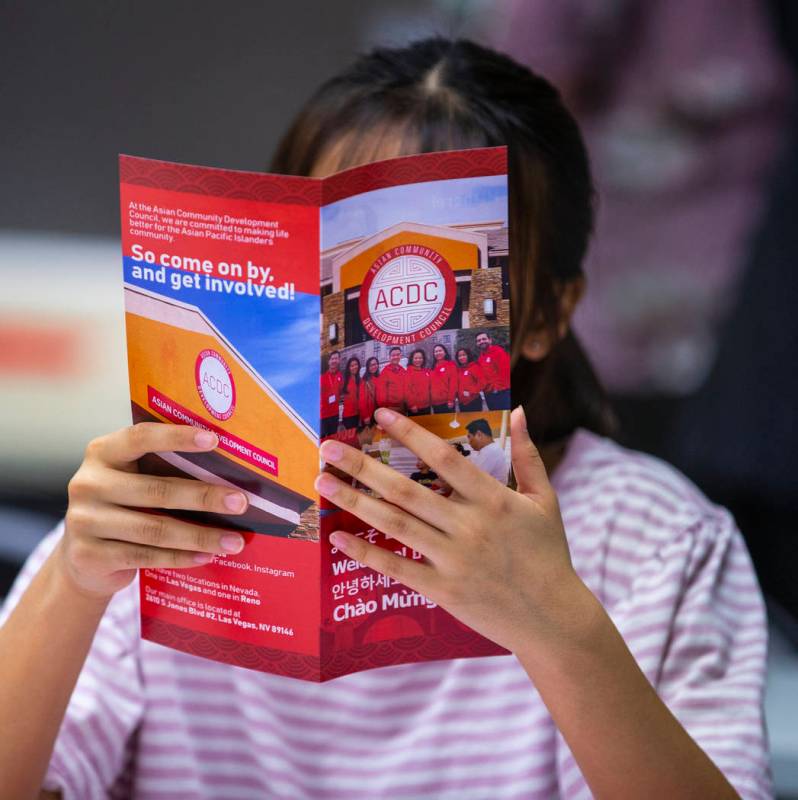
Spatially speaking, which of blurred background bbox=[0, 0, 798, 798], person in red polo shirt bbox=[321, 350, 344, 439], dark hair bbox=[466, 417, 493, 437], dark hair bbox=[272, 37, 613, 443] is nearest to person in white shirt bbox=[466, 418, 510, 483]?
dark hair bbox=[466, 417, 493, 437]

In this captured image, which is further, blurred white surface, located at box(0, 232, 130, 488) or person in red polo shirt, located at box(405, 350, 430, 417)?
blurred white surface, located at box(0, 232, 130, 488)

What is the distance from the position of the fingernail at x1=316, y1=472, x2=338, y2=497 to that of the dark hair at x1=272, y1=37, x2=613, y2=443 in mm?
338

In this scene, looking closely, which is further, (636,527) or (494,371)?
(636,527)

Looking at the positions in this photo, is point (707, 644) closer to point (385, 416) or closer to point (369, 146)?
point (385, 416)

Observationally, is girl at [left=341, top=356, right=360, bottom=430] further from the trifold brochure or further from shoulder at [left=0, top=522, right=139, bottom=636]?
shoulder at [left=0, top=522, right=139, bottom=636]

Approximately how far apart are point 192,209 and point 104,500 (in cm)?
22

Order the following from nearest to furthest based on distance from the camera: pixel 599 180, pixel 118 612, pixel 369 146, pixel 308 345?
pixel 308 345
pixel 369 146
pixel 118 612
pixel 599 180

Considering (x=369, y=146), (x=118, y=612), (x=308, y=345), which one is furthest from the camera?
(x=118, y=612)

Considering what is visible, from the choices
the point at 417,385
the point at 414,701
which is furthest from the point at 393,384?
the point at 414,701

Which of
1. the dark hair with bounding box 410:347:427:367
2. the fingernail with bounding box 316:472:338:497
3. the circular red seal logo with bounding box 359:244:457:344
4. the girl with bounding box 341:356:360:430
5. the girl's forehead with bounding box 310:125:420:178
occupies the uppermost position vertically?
the girl's forehead with bounding box 310:125:420:178

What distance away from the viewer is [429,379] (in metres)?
0.71

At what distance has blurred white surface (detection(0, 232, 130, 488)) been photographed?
141 cm

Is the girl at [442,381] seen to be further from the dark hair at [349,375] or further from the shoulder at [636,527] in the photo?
the shoulder at [636,527]

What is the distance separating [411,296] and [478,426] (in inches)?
4.1
